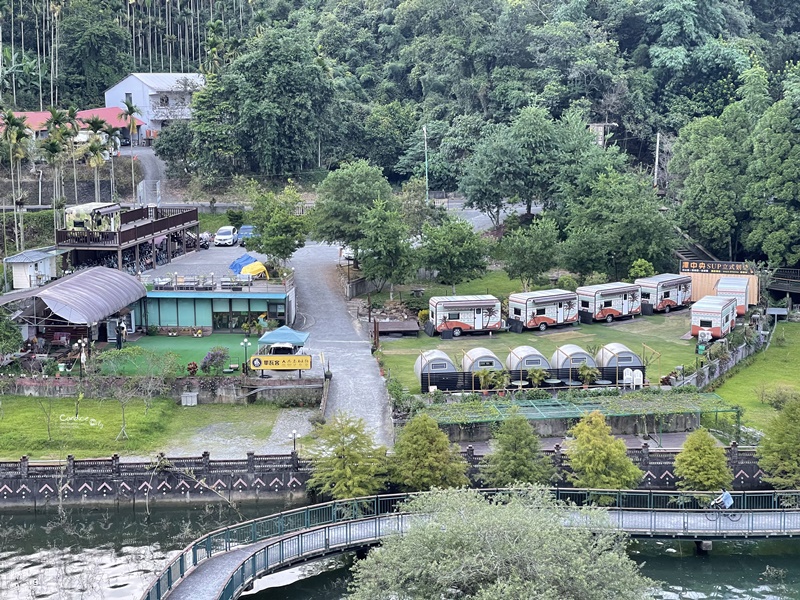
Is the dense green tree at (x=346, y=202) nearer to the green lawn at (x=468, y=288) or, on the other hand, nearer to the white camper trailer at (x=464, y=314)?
the green lawn at (x=468, y=288)

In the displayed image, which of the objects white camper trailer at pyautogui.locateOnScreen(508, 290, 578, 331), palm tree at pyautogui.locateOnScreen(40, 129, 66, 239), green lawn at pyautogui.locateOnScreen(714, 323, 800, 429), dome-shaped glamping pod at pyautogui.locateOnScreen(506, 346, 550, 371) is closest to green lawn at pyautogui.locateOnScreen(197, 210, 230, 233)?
palm tree at pyautogui.locateOnScreen(40, 129, 66, 239)

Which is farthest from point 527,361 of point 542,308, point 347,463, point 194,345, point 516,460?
point 194,345

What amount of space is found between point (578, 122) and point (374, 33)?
1448 inches

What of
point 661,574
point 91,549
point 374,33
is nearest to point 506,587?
point 661,574

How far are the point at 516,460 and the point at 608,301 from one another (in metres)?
25.7

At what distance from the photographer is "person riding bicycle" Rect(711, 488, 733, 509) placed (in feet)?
136

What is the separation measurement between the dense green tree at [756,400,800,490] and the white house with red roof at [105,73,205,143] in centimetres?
7029

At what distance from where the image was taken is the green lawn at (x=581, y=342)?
58366mm

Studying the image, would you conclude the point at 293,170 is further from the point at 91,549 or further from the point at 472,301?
the point at 91,549

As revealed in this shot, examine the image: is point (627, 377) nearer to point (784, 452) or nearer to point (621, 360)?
point (621, 360)

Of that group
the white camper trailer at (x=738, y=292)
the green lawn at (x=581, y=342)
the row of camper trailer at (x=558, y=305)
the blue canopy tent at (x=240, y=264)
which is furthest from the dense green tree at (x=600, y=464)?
the blue canopy tent at (x=240, y=264)

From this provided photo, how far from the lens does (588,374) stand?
175 ft

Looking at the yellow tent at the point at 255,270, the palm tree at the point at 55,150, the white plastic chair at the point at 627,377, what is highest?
the palm tree at the point at 55,150

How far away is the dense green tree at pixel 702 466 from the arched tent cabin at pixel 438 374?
1221 centimetres
